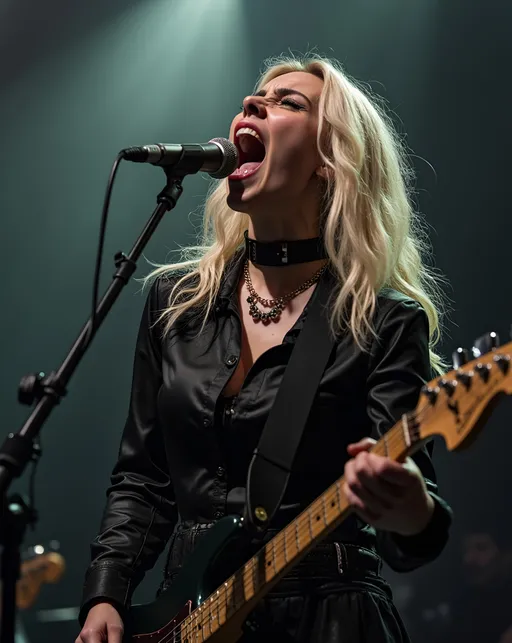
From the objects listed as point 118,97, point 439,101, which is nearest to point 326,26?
point 439,101

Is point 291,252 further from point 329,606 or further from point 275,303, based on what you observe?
point 329,606

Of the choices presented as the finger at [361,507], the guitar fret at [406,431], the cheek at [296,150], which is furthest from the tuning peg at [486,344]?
the cheek at [296,150]

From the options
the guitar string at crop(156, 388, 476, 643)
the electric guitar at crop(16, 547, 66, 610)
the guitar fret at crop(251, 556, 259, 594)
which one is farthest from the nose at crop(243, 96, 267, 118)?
the electric guitar at crop(16, 547, 66, 610)

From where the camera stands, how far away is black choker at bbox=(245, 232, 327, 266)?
7.36ft

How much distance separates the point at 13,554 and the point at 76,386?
314cm

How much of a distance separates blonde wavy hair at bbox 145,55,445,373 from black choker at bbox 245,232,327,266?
0.15 feet

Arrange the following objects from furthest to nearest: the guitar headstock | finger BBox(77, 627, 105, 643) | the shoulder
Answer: the shoulder → finger BBox(77, 627, 105, 643) → the guitar headstock

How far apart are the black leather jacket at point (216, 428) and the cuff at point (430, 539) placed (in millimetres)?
106

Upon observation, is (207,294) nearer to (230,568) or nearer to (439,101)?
(230,568)

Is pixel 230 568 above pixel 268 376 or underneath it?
underneath

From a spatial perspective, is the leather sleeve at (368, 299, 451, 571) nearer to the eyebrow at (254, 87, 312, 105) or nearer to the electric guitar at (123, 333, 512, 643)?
the electric guitar at (123, 333, 512, 643)

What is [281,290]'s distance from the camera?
2240 mm

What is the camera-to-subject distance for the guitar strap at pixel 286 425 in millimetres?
1861

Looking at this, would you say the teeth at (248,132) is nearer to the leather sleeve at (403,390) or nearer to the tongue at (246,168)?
the tongue at (246,168)
